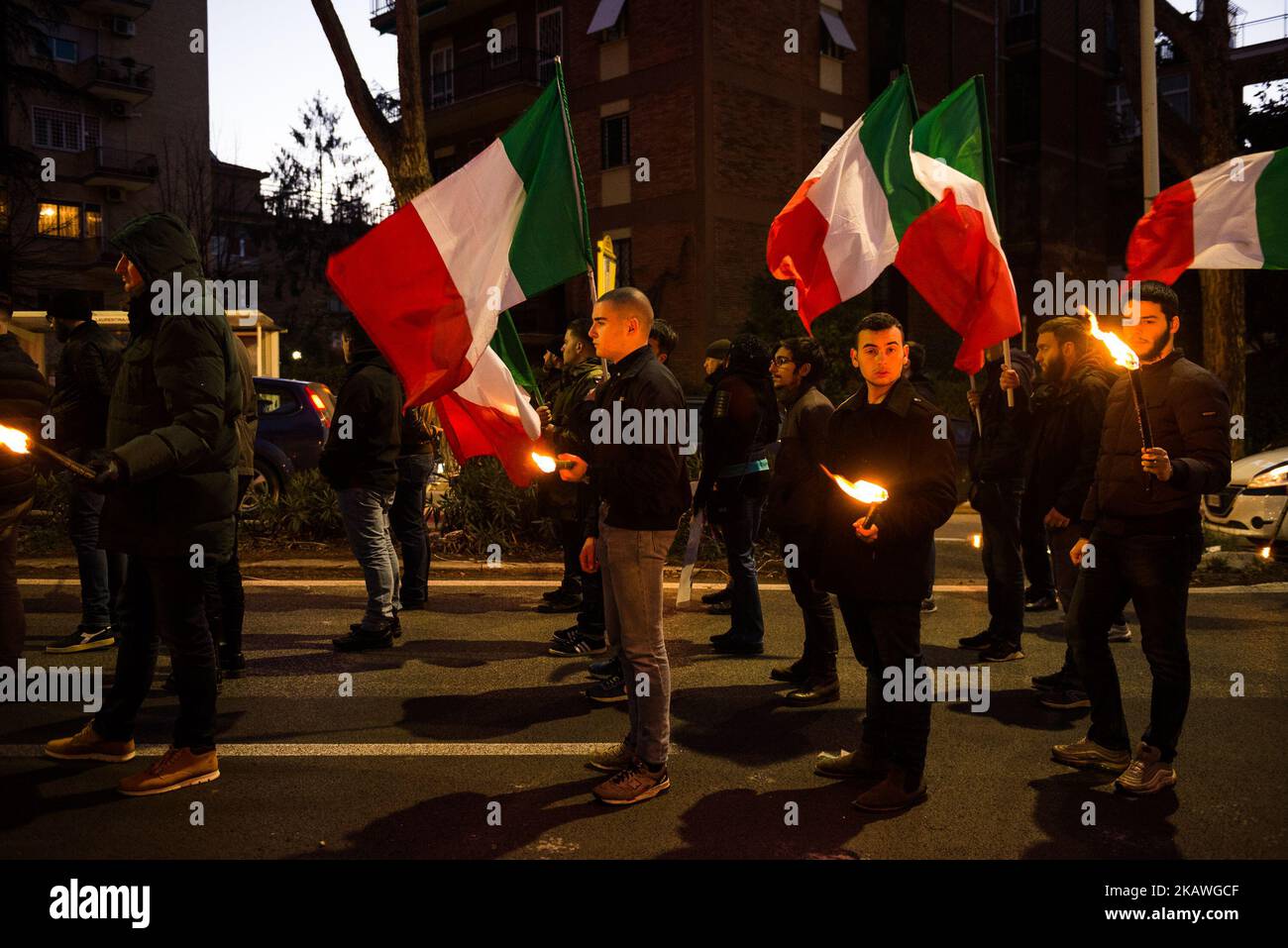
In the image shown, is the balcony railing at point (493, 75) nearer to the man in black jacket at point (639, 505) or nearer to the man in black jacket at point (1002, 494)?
the man in black jacket at point (1002, 494)

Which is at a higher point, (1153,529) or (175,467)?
(175,467)

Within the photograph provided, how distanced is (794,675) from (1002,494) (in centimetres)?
192

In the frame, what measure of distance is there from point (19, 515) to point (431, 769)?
2350 mm

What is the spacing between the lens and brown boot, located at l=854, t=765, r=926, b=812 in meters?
4.16

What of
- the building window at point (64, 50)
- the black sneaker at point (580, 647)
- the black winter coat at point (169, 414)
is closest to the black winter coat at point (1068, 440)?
the black sneaker at point (580, 647)

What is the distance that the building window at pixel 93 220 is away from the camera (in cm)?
3969

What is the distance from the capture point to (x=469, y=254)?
553 cm

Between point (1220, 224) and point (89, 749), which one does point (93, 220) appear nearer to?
point (89, 749)

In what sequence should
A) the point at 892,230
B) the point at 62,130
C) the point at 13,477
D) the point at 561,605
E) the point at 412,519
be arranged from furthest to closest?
1. the point at 62,130
2. the point at 561,605
3. the point at 412,519
4. the point at 892,230
5. the point at 13,477

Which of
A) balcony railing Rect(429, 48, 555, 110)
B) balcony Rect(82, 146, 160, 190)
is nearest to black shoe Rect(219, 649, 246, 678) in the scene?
balcony railing Rect(429, 48, 555, 110)

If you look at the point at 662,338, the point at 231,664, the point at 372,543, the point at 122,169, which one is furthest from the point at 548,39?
the point at 231,664

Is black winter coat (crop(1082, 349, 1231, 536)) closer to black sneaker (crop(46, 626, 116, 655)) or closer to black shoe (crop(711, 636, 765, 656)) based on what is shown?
black shoe (crop(711, 636, 765, 656))
